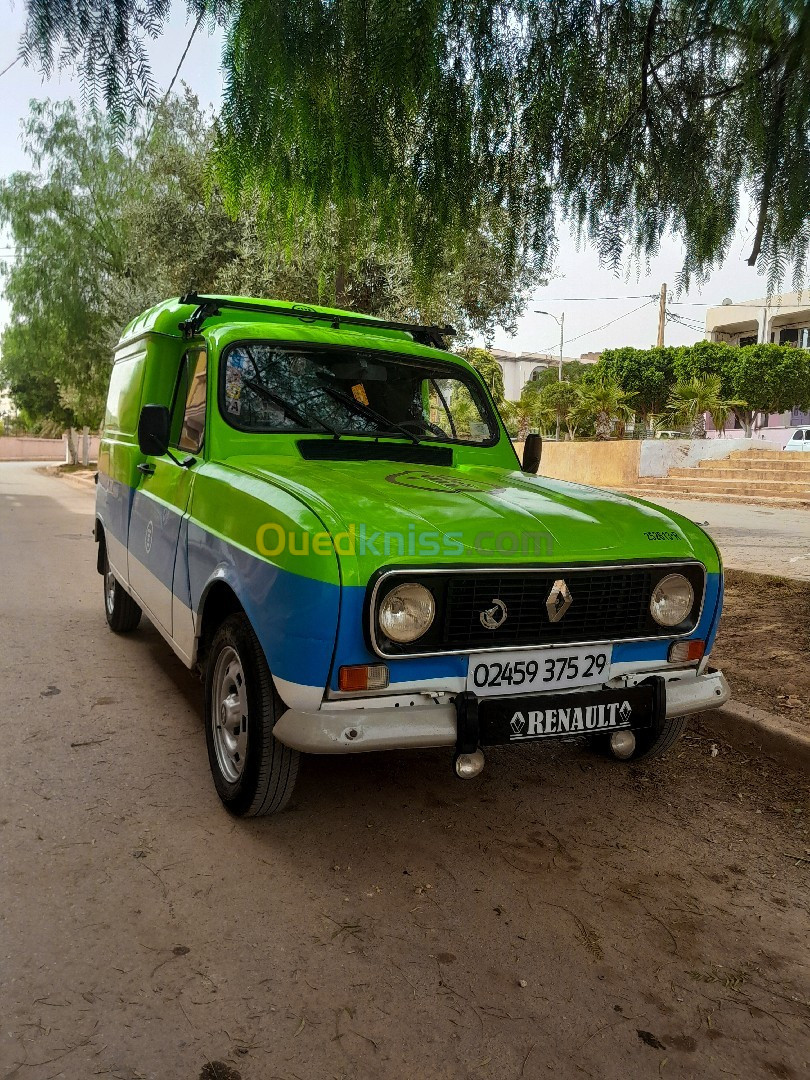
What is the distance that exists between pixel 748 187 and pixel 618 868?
3304mm

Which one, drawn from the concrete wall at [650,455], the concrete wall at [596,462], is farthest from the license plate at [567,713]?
the concrete wall at [650,455]

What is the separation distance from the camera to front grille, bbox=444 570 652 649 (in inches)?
113

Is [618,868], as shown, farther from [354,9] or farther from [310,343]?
[354,9]

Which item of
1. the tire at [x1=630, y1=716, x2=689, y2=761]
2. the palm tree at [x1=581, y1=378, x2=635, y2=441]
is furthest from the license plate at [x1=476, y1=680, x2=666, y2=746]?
the palm tree at [x1=581, y1=378, x2=635, y2=441]

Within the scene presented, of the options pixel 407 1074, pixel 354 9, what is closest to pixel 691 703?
pixel 407 1074

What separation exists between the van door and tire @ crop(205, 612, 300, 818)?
0.50 m

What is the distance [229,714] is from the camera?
335cm

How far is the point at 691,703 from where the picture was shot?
3270 mm

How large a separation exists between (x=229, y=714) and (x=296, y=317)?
2.36m

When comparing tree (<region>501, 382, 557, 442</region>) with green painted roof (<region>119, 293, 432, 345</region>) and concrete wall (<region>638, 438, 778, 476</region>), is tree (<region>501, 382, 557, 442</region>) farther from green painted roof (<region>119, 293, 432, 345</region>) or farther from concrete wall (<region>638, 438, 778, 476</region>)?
green painted roof (<region>119, 293, 432, 345</region>)

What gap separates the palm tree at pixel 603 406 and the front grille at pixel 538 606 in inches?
1011

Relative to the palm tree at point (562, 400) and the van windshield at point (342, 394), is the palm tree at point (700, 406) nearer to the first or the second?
the palm tree at point (562, 400)

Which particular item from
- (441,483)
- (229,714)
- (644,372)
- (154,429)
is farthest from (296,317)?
(644,372)

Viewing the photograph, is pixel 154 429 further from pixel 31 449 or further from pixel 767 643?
pixel 31 449
